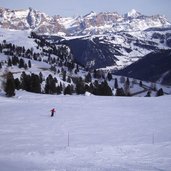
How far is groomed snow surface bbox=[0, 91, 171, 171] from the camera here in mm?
26516

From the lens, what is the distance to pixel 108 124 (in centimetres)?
4828

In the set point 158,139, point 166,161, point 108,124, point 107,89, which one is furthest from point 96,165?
point 107,89

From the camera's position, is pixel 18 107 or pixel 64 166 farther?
pixel 18 107

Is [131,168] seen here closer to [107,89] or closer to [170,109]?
[170,109]

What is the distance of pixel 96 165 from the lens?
2578cm

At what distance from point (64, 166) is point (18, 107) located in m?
46.3

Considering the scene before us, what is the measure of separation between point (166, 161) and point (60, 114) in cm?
3502

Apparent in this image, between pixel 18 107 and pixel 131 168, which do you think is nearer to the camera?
pixel 131 168

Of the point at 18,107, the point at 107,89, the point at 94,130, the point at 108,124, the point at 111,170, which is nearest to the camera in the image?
the point at 111,170

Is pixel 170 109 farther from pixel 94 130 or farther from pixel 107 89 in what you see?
pixel 107 89

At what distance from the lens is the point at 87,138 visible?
125 ft

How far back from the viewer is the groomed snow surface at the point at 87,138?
26516mm

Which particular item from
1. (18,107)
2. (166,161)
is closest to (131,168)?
(166,161)

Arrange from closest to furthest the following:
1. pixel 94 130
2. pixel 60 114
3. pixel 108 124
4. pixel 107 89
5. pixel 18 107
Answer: pixel 94 130 < pixel 108 124 < pixel 60 114 < pixel 18 107 < pixel 107 89
